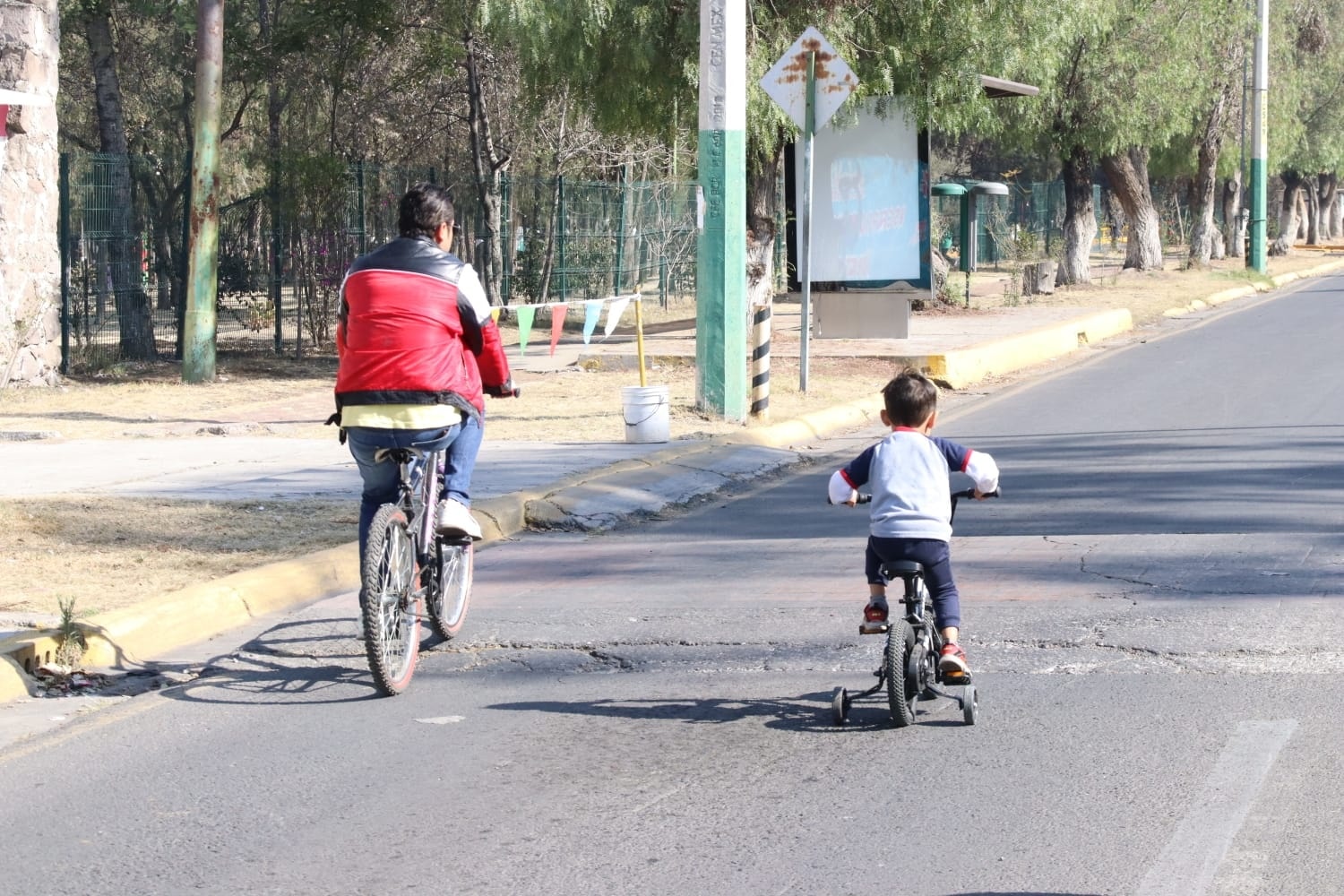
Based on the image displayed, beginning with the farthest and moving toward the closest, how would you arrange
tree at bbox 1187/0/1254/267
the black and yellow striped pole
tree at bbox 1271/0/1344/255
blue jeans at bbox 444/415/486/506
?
tree at bbox 1271/0/1344/255 → tree at bbox 1187/0/1254/267 → the black and yellow striped pole → blue jeans at bbox 444/415/486/506

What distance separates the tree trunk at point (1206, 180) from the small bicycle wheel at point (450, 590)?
40.1 metres

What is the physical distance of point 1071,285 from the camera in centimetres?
3591

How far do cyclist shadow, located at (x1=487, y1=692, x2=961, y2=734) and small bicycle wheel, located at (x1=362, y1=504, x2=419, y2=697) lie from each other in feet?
1.46

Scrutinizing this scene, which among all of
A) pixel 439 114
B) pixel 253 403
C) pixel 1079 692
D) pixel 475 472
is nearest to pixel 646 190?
pixel 439 114

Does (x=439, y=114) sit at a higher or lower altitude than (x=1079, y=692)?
higher

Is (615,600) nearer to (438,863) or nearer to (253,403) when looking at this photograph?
(438,863)

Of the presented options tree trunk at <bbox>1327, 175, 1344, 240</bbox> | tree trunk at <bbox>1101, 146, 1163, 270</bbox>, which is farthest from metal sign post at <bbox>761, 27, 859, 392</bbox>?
tree trunk at <bbox>1327, 175, 1344, 240</bbox>

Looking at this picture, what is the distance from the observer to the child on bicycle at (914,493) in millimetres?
5914

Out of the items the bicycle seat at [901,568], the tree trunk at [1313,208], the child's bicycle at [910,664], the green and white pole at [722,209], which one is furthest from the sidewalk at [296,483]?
the tree trunk at [1313,208]

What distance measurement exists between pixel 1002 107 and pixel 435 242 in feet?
89.8

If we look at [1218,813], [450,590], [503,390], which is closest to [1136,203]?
[503,390]

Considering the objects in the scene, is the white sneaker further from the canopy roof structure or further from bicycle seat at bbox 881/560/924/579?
the canopy roof structure

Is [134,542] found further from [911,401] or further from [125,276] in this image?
[125,276]

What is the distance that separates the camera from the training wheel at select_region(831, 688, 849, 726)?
5.95 metres
